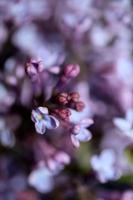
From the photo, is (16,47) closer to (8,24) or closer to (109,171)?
(8,24)

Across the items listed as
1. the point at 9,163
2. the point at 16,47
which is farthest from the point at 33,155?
the point at 16,47

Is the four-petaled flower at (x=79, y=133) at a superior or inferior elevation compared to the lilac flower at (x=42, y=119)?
inferior

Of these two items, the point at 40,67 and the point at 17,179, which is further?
the point at 17,179

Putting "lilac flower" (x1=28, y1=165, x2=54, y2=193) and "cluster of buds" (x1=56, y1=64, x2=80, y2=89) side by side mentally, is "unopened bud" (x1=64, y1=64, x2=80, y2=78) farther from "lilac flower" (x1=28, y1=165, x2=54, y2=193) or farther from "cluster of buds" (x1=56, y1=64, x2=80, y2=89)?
"lilac flower" (x1=28, y1=165, x2=54, y2=193)

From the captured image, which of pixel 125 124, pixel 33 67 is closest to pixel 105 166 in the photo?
pixel 125 124

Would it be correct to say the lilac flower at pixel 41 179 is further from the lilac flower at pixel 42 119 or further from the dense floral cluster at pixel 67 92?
the lilac flower at pixel 42 119

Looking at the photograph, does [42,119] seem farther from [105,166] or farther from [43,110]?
[105,166]

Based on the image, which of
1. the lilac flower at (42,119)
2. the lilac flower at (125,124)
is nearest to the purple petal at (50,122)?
the lilac flower at (42,119)
